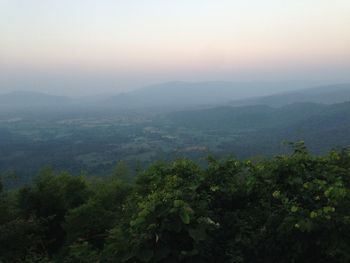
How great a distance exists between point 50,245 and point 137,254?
13025 mm

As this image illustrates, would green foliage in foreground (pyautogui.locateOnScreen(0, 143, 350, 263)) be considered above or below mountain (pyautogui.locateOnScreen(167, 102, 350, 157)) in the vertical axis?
Result: above

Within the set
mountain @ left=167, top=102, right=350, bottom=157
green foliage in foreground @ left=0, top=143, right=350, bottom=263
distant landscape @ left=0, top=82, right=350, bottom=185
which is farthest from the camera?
mountain @ left=167, top=102, right=350, bottom=157

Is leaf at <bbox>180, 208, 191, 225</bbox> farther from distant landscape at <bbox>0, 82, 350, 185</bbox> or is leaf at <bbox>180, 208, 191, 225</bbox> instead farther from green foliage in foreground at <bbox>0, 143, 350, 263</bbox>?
distant landscape at <bbox>0, 82, 350, 185</bbox>

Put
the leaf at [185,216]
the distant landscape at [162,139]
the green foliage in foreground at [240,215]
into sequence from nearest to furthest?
the leaf at [185,216], the green foliage in foreground at [240,215], the distant landscape at [162,139]

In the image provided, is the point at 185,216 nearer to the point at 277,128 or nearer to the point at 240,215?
the point at 240,215

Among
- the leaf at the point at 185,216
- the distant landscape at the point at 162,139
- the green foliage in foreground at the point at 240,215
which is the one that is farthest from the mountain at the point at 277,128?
the leaf at the point at 185,216

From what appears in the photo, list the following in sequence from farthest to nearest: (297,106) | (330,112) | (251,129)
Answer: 1. (297,106)
2. (251,129)
3. (330,112)

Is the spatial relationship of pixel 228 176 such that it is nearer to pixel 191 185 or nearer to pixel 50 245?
pixel 191 185

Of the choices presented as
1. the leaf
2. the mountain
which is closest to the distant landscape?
the mountain

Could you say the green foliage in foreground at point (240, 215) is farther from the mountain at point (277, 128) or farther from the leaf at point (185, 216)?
the mountain at point (277, 128)

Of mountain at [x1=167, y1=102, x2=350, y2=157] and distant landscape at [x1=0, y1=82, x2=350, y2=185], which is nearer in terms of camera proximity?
distant landscape at [x1=0, y1=82, x2=350, y2=185]

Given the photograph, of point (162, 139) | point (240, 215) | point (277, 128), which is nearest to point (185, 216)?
point (240, 215)

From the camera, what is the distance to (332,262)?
6734mm

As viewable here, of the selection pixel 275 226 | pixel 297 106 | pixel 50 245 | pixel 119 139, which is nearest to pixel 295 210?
pixel 275 226
